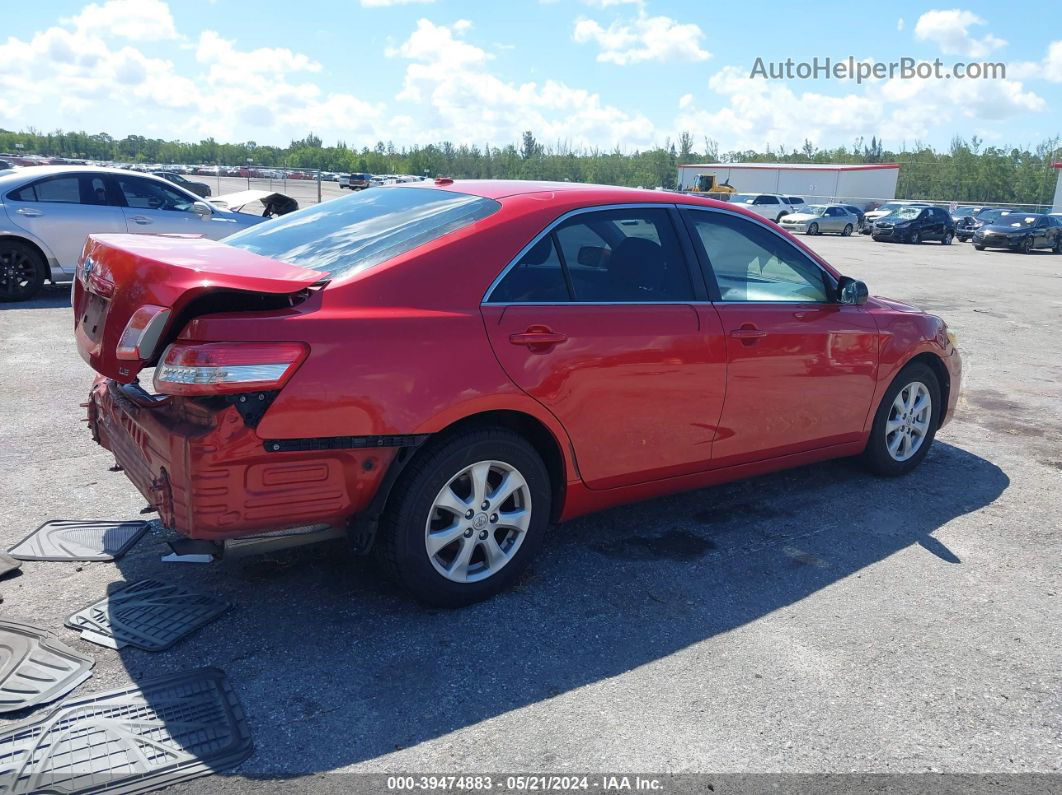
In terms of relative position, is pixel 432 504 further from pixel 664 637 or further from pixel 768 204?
pixel 768 204

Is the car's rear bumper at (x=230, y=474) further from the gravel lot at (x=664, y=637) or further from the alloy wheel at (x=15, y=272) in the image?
the alloy wheel at (x=15, y=272)

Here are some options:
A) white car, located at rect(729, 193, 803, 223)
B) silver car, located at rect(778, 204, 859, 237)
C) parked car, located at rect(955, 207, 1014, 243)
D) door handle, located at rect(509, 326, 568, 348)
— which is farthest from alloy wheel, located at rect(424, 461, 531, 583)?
parked car, located at rect(955, 207, 1014, 243)

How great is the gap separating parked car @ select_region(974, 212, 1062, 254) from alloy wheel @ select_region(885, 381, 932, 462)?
1268 inches

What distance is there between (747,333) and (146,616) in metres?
3.00

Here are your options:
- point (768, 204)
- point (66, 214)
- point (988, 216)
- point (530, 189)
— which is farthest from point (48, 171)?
point (988, 216)

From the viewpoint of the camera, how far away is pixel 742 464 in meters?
4.60

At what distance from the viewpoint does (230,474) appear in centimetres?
302

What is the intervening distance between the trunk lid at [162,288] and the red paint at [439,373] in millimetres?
10

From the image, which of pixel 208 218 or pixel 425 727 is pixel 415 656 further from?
pixel 208 218

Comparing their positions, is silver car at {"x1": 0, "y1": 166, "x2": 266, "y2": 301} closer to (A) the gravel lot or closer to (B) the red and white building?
(A) the gravel lot

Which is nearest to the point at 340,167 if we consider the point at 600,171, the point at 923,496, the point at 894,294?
the point at 600,171

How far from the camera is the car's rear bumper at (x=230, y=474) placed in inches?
118

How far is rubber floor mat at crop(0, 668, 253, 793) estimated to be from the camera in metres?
2.52

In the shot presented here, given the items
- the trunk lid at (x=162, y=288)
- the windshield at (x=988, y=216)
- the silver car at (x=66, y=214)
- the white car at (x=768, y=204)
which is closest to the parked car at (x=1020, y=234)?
the windshield at (x=988, y=216)
